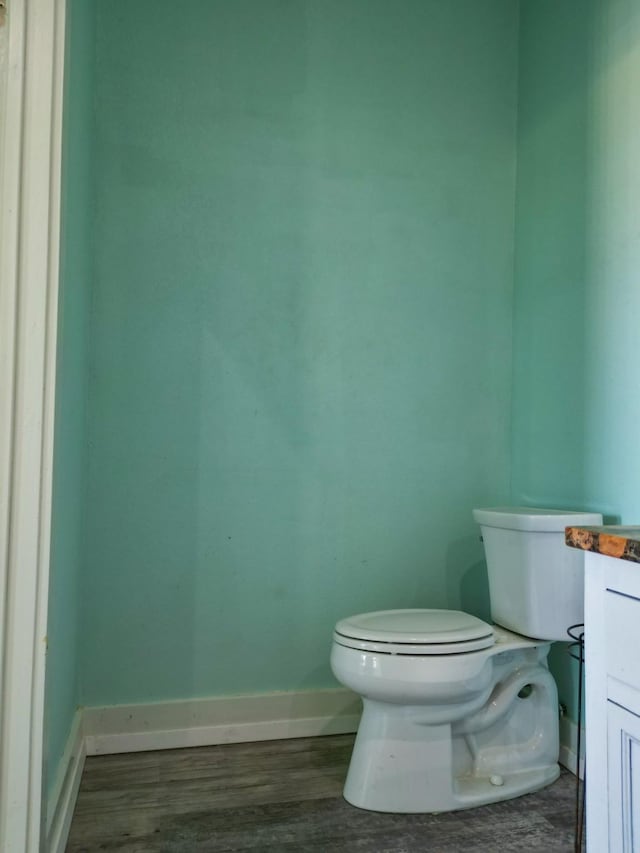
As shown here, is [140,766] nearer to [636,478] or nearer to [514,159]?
[636,478]

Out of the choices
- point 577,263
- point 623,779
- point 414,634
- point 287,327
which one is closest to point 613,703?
point 623,779

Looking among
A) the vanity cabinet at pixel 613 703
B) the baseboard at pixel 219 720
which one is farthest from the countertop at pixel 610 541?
the baseboard at pixel 219 720

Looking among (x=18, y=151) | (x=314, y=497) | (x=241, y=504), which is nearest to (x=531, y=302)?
(x=314, y=497)

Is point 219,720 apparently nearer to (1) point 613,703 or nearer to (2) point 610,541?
(1) point 613,703

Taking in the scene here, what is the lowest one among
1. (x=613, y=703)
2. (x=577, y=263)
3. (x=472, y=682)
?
(x=472, y=682)

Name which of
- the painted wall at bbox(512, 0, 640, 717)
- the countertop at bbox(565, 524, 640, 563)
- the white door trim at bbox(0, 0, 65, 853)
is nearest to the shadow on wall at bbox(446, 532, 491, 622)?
the painted wall at bbox(512, 0, 640, 717)

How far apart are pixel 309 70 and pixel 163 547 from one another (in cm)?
160

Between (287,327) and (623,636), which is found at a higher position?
(287,327)

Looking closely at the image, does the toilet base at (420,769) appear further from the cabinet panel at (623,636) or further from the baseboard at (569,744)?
the cabinet panel at (623,636)

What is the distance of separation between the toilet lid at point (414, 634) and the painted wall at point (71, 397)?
690mm

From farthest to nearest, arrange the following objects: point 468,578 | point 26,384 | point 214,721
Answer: point 468,578 < point 214,721 < point 26,384

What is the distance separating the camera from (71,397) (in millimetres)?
1658

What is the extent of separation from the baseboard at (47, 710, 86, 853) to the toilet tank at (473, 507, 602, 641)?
121 centimetres

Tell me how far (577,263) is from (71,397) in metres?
1.47
